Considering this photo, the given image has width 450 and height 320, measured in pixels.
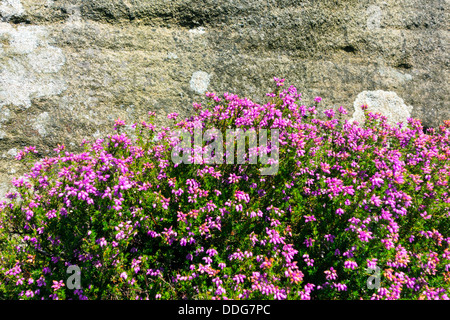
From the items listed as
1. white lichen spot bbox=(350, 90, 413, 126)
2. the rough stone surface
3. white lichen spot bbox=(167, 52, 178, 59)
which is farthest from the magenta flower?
white lichen spot bbox=(350, 90, 413, 126)

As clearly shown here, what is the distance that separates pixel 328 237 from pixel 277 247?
0.48 m

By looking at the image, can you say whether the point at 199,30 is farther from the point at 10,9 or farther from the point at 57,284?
the point at 57,284

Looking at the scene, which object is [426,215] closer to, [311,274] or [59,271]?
[311,274]

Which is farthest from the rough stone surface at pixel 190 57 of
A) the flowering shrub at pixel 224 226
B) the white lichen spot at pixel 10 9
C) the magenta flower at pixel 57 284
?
the magenta flower at pixel 57 284

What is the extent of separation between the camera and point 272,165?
10.3 feet

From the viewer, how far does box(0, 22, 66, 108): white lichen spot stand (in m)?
3.68

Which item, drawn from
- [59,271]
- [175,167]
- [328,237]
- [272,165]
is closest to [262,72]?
[272,165]

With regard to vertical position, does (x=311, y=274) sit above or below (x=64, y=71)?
below

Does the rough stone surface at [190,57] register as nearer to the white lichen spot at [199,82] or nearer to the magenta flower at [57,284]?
the white lichen spot at [199,82]

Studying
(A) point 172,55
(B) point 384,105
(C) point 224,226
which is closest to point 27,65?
(A) point 172,55

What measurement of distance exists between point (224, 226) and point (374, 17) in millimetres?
4195

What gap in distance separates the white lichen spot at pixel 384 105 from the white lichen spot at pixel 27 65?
4122mm

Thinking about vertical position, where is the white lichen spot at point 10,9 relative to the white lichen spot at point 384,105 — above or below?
above

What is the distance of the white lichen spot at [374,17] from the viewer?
4.89 m
